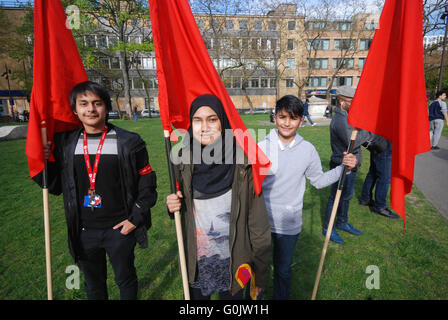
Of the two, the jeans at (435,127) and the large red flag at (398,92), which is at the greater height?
the large red flag at (398,92)

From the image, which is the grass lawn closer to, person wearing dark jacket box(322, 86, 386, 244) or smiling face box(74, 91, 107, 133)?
person wearing dark jacket box(322, 86, 386, 244)

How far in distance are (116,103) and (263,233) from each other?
1863 inches

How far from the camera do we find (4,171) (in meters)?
7.77

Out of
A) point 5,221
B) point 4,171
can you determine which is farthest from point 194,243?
point 4,171

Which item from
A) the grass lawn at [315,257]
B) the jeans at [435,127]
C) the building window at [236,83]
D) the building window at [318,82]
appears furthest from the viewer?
the building window at [318,82]

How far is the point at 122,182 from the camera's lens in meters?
2.04

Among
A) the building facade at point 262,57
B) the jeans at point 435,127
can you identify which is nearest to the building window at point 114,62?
the building facade at point 262,57

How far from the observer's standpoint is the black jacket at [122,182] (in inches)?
78.1

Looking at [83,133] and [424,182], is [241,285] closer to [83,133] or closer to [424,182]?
[83,133]

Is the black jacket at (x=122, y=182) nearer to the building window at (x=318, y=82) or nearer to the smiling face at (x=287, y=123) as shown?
the smiling face at (x=287, y=123)

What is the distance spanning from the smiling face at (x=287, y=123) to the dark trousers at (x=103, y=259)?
63.1 inches

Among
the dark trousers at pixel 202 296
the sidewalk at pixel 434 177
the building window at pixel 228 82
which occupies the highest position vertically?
the building window at pixel 228 82

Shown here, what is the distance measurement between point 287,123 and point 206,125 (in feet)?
2.73

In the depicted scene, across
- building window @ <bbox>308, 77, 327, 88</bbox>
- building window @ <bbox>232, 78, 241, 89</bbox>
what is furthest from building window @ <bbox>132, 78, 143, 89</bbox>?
building window @ <bbox>308, 77, 327, 88</bbox>
